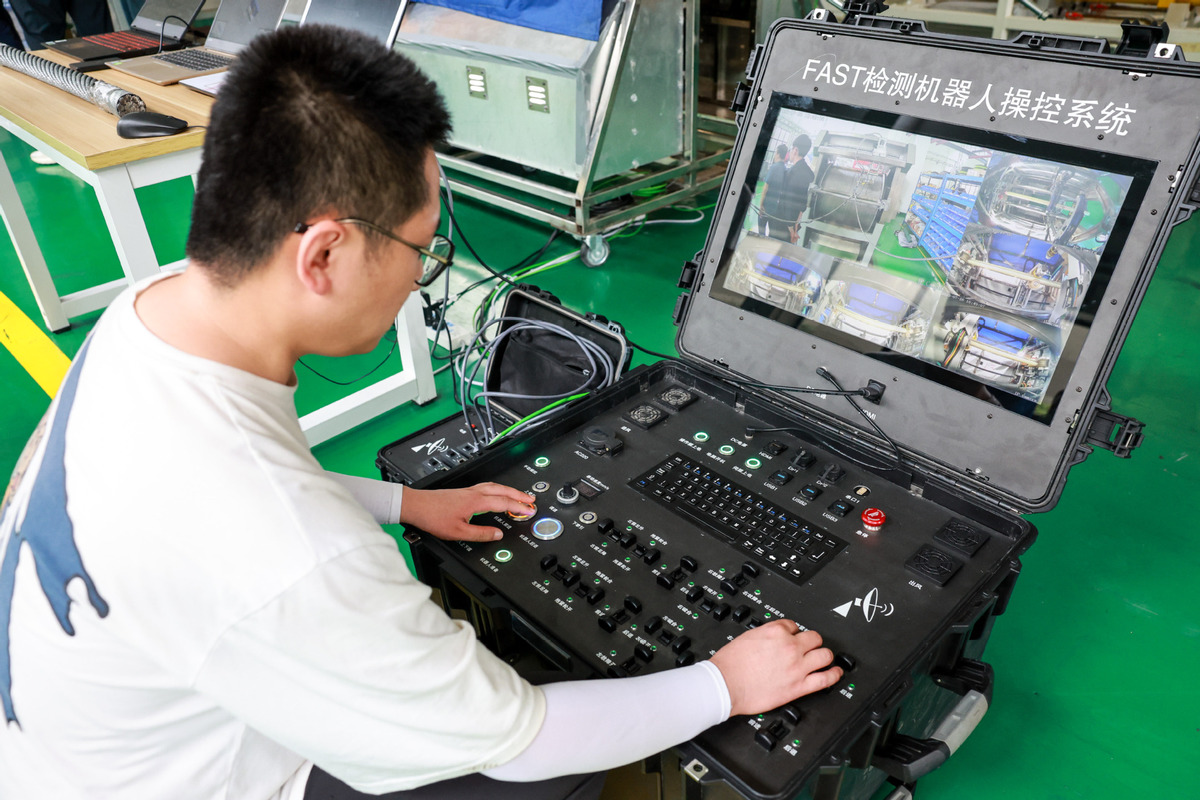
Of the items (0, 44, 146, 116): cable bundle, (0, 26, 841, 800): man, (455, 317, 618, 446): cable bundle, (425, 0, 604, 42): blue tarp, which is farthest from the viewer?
(425, 0, 604, 42): blue tarp

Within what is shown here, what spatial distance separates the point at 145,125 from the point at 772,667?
5.32 feet

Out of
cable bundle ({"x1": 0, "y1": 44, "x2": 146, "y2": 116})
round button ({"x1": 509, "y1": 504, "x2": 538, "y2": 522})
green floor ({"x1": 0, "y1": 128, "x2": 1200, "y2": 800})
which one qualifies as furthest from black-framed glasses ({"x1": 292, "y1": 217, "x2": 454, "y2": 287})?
cable bundle ({"x1": 0, "y1": 44, "x2": 146, "y2": 116})

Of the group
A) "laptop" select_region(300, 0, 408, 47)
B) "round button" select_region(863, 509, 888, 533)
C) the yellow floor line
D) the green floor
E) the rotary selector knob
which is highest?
"laptop" select_region(300, 0, 408, 47)

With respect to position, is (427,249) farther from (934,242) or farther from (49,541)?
(934,242)

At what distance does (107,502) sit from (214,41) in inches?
103

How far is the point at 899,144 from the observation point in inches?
44.7

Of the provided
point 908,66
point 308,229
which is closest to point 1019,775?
point 908,66

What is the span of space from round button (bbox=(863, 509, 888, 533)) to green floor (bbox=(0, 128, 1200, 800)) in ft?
1.52

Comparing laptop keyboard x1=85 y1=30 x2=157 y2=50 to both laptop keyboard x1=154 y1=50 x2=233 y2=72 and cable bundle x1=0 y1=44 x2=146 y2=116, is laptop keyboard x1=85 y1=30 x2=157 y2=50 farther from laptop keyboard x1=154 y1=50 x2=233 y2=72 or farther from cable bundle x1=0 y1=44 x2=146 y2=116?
cable bundle x1=0 y1=44 x2=146 y2=116

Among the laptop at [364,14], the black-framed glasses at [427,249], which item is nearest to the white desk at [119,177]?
→ the laptop at [364,14]

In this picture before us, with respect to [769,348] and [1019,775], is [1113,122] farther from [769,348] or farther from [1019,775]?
[1019,775]

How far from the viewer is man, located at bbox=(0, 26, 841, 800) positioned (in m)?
0.61

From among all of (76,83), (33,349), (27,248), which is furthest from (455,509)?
(27,248)

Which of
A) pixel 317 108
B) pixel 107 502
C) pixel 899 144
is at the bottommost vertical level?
pixel 107 502
